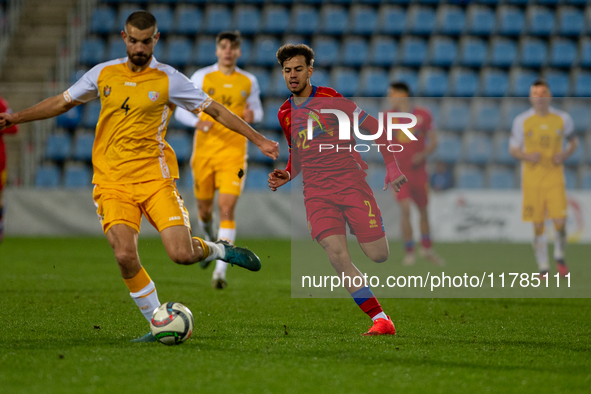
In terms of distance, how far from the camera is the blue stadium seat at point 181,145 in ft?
47.7

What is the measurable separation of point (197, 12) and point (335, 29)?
324cm

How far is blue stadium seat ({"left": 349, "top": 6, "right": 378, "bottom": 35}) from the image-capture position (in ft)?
53.2

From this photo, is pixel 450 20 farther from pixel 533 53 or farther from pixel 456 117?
pixel 456 117

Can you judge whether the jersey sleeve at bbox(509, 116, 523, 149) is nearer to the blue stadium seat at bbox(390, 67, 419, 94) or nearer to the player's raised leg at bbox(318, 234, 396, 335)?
the player's raised leg at bbox(318, 234, 396, 335)

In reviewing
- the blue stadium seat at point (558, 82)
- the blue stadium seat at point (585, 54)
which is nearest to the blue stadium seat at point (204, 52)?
the blue stadium seat at point (558, 82)

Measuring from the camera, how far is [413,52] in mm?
15773

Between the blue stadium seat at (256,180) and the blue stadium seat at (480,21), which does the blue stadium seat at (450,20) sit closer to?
the blue stadium seat at (480,21)

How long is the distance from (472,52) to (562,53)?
1879mm

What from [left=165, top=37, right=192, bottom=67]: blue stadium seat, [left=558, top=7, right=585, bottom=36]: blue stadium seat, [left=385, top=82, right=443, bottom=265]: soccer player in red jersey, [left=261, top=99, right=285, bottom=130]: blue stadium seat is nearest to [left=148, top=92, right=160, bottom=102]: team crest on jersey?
[left=385, top=82, right=443, bottom=265]: soccer player in red jersey

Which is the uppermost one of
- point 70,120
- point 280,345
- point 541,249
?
point 70,120

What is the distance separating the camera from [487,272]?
326 inches

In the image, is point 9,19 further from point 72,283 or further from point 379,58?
point 72,283

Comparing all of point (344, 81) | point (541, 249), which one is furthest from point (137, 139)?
point (344, 81)

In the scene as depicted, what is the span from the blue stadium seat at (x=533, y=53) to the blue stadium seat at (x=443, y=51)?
1.45 metres
